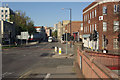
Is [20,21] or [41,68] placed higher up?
[20,21]

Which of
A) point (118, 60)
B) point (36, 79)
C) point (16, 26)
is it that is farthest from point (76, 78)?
point (16, 26)

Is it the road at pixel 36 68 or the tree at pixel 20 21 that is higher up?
the tree at pixel 20 21

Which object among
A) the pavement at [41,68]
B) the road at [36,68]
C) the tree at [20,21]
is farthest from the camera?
the tree at [20,21]

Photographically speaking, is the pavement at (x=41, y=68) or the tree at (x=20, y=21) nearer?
the pavement at (x=41, y=68)

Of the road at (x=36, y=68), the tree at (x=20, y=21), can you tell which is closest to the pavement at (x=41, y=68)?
the road at (x=36, y=68)

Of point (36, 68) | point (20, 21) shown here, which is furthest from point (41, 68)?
point (20, 21)

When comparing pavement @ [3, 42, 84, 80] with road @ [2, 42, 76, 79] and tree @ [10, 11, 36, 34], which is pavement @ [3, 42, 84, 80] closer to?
road @ [2, 42, 76, 79]

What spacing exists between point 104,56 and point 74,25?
77586mm

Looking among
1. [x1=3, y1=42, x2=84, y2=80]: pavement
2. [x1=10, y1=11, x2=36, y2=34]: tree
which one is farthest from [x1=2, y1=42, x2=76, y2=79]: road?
[x1=10, y1=11, x2=36, y2=34]: tree

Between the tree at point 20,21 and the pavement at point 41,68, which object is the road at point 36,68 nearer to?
the pavement at point 41,68

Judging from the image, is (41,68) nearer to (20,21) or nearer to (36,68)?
(36,68)

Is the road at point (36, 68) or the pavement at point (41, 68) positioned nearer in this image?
the pavement at point (41, 68)

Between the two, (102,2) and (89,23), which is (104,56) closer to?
(102,2)

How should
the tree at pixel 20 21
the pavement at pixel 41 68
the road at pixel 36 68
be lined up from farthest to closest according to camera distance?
the tree at pixel 20 21 → the road at pixel 36 68 → the pavement at pixel 41 68
